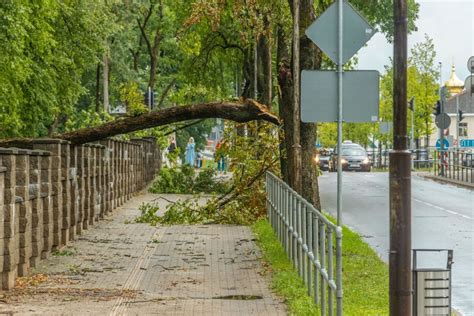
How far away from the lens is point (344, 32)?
11570 millimetres

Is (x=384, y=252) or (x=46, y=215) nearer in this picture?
(x=46, y=215)

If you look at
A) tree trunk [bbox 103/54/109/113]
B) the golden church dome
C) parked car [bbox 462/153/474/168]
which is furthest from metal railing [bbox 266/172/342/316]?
the golden church dome

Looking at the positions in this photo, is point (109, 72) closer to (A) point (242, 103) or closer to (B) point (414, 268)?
(A) point (242, 103)

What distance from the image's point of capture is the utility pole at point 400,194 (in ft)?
32.3

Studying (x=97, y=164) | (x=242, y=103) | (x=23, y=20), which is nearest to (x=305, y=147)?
(x=242, y=103)

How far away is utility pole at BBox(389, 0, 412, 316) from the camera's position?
32.3ft

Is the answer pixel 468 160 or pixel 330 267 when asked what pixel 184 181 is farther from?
pixel 330 267

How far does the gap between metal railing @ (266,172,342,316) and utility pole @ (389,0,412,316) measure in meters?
0.48

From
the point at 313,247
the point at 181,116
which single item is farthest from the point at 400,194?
the point at 181,116

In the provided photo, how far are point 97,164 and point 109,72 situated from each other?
104 feet

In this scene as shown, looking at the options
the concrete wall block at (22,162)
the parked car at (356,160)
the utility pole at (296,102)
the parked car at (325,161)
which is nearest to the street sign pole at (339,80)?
the concrete wall block at (22,162)

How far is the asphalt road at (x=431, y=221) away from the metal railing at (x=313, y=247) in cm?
81

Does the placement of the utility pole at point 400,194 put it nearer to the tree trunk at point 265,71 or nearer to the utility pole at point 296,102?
the utility pole at point 296,102

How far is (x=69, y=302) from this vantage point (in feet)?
41.2
